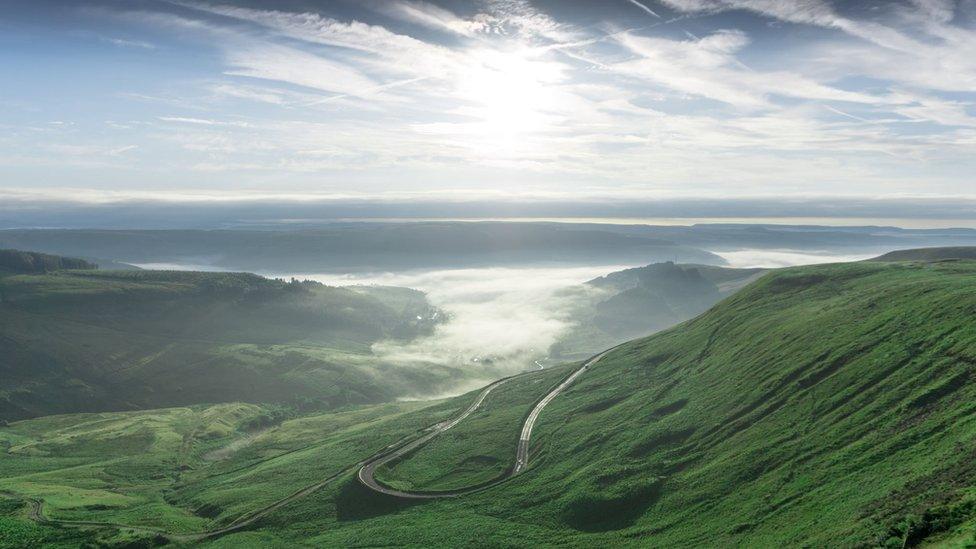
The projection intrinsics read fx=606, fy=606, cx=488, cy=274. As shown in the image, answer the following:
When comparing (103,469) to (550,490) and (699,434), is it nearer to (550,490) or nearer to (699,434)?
(550,490)

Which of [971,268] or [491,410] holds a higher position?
[971,268]

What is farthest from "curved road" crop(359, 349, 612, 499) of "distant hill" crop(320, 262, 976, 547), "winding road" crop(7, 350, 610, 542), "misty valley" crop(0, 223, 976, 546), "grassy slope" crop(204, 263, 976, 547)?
"distant hill" crop(320, 262, 976, 547)

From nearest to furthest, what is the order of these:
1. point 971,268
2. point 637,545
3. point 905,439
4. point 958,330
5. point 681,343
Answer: point 905,439 < point 637,545 < point 958,330 < point 971,268 < point 681,343

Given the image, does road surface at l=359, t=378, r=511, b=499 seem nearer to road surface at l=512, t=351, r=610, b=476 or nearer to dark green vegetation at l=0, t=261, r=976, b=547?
dark green vegetation at l=0, t=261, r=976, b=547

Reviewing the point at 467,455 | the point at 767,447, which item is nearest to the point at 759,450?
the point at 767,447

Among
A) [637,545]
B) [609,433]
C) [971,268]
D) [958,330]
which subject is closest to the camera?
[637,545]

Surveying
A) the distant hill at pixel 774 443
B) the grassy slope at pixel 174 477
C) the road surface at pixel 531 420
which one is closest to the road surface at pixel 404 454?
the distant hill at pixel 774 443

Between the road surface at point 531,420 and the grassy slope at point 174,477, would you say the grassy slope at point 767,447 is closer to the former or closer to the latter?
the road surface at point 531,420

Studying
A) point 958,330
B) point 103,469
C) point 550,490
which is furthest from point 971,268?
point 103,469
